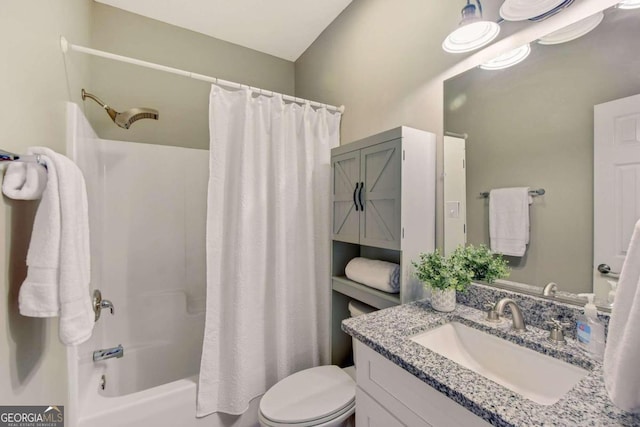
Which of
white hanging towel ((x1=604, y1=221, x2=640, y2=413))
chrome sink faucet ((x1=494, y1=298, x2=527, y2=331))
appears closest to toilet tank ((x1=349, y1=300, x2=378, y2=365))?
chrome sink faucet ((x1=494, y1=298, x2=527, y2=331))

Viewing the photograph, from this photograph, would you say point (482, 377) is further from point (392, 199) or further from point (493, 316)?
point (392, 199)

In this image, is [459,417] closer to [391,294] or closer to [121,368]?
[391,294]

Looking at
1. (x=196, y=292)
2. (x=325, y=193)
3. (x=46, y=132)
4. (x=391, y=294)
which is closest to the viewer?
(x=46, y=132)

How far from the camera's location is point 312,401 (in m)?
1.26

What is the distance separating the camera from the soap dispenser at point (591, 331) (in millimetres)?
765

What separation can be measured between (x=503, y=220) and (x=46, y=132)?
182 centimetres

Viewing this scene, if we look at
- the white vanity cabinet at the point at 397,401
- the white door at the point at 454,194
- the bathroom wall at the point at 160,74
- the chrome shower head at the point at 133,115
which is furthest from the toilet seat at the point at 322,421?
the bathroom wall at the point at 160,74

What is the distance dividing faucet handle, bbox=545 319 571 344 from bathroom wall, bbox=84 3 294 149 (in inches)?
94.9

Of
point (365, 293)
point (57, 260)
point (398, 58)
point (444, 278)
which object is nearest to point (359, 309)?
point (365, 293)

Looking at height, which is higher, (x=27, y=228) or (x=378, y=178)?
(x=378, y=178)

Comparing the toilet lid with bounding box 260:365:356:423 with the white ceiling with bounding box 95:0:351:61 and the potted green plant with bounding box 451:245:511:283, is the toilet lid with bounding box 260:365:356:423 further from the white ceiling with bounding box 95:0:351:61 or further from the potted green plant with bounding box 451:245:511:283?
the white ceiling with bounding box 95:0:351:61

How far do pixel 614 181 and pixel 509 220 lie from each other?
0.31 meters

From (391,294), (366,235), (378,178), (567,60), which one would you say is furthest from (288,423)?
(567,60)

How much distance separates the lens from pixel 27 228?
2.99 feet
